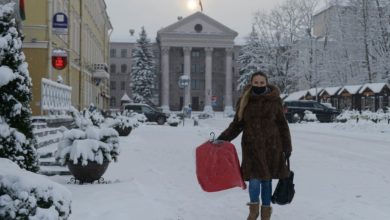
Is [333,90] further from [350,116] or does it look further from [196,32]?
[196,32]

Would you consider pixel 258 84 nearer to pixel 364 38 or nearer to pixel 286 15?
pixel 364 38

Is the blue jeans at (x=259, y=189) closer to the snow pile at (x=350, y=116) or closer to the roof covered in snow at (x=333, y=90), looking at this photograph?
the snow pile at (x=350, y=116)

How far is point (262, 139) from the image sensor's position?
6.00m

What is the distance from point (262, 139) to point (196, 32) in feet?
298

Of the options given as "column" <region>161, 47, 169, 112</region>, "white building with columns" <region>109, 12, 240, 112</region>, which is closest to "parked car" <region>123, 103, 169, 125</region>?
"white building with columns" <region>109, 12, 240, 112</region>

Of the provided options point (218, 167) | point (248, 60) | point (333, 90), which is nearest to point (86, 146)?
point (218, 167)

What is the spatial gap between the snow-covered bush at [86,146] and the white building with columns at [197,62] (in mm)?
81328

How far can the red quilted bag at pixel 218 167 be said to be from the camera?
622 cm

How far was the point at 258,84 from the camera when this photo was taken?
610 centimetres

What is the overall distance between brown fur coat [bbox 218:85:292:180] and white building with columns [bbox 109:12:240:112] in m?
83.9

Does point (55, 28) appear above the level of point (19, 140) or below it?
above

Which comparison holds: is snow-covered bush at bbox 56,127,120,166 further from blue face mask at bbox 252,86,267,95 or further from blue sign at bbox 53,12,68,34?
blue sign at bbox 53,12,68,34

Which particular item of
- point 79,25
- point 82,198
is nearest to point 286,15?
point 79,25

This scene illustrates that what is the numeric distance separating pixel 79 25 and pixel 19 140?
32555 mm
